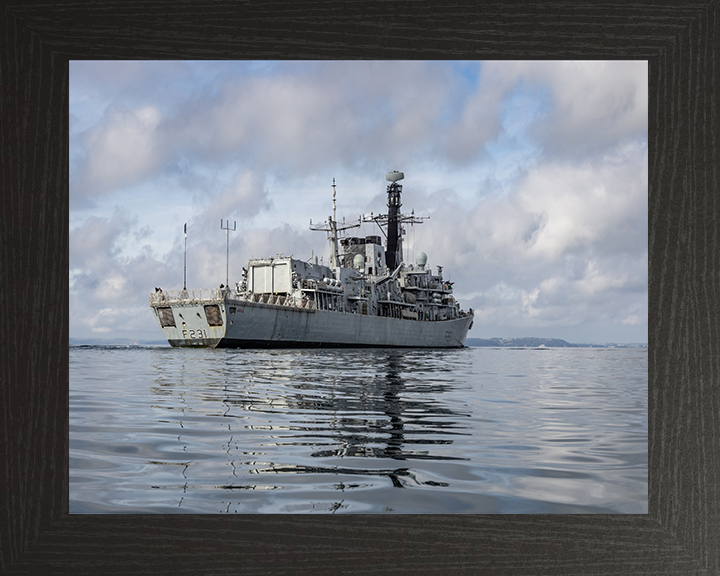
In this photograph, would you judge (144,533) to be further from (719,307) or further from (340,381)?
(340,381)

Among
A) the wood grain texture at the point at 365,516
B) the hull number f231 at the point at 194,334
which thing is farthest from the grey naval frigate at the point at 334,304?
the wood grain texture at the point at 365,516

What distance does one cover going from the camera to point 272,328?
27438mm

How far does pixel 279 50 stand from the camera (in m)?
1.84

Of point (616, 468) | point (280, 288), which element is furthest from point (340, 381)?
point (280, 288)

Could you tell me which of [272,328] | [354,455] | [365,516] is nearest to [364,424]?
[354,455]

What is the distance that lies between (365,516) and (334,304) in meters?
30.4

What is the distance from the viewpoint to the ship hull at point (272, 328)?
25.9 m

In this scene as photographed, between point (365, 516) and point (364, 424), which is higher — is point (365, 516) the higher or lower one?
the higher one

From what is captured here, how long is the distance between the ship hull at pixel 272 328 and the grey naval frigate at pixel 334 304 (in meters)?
0.04

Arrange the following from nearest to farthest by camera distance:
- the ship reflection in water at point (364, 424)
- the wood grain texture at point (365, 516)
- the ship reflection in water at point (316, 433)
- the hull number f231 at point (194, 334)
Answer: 1. the wood grain texture at point (365, 516)
2. the ship reflection in water at point (316, 433)
3. the ship reflection in water at point (364, 424)
4. the hull number f231 at point (194, 334)

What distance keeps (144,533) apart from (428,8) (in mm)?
1611

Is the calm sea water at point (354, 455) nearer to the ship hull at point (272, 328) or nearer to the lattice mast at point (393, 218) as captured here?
the ship hull at point (272, 328)

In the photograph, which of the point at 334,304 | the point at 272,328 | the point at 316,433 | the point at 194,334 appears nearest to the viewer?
the point at 316,433

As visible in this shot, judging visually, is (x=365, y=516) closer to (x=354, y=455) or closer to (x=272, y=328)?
(x=354, y=455)
